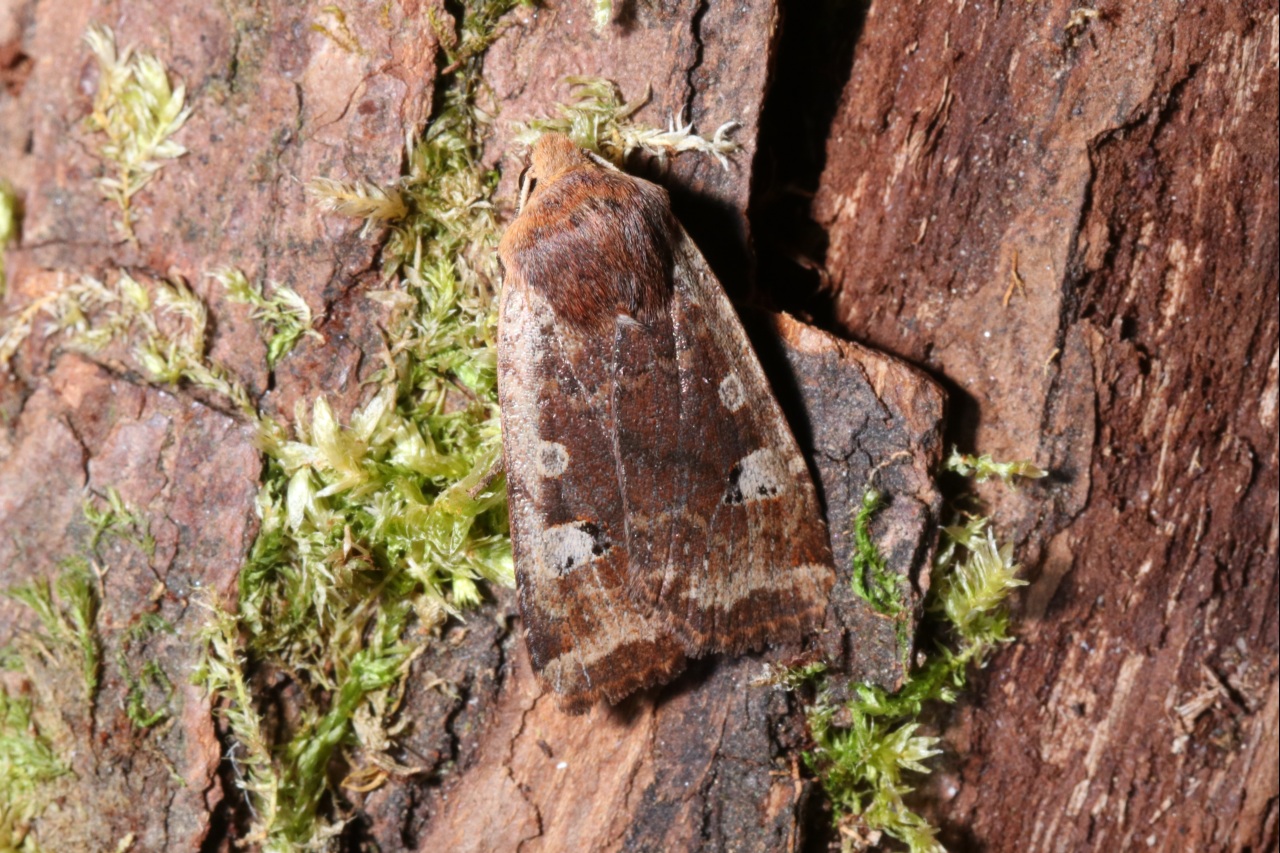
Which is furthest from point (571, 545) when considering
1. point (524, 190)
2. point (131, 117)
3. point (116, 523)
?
point (131, 117)

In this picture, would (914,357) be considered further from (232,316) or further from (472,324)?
(232,316)

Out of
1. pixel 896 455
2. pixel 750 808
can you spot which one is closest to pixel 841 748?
pixel 750 808

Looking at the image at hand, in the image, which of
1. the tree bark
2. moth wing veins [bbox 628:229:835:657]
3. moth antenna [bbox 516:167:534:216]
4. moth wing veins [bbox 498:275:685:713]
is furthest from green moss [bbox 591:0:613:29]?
moth wing veins [bbox 498:275:685:713]

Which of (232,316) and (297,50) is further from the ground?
(297,50)

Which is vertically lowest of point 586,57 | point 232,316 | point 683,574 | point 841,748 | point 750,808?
point 750,808

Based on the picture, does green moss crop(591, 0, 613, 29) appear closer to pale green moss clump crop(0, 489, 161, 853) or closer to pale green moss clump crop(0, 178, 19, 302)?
pale green moss clump crop(0, 489, 161, 853)

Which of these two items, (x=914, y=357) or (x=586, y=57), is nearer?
(x=586, y=57)
